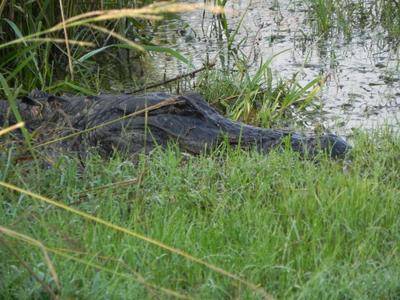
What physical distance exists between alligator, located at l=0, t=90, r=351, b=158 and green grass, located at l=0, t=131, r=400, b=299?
14cm

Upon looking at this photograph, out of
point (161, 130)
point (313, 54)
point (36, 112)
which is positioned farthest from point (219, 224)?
point (313, 54)

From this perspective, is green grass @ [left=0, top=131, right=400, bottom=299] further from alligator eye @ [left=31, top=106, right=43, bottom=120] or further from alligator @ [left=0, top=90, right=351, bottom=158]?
alligator eye @ [left=31, top=106, right=43, bottom=120]

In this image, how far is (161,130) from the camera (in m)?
4.61

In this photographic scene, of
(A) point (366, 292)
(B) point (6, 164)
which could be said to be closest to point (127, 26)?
(B) point (6, 164)

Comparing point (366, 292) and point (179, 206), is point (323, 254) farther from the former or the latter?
point (179, 206)

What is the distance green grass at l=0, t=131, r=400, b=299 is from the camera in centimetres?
271

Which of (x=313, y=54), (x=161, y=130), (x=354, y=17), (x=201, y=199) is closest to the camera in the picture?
(x=201, y=199)

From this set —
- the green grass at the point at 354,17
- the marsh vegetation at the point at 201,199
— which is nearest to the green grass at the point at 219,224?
the marsh vegetation at the point at 201,199

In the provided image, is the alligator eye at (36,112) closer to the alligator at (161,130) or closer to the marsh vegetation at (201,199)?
the alligator at (161,130)

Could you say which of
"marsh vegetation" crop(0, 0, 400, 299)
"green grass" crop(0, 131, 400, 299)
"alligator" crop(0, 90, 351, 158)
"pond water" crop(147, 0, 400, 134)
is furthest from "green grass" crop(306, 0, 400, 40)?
"green grass" crop(0, 131, 400, 299)

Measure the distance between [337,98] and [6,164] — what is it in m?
3.07

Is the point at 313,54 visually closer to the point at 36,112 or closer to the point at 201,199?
the point at 36,112

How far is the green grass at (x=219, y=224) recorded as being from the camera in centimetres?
271

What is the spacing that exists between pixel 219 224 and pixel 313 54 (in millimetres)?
4023
